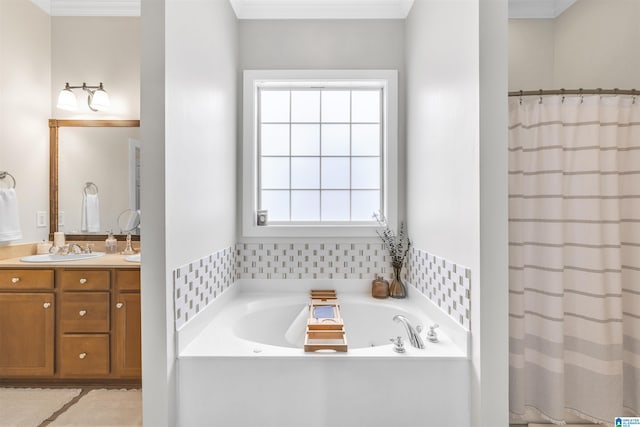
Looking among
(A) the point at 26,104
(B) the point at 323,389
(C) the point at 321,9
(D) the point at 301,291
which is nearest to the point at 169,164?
(B) the point at 323,389

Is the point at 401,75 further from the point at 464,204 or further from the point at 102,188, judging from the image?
the point at 102,188

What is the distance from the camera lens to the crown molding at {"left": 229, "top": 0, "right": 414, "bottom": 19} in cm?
251

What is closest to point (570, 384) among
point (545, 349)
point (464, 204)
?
point (545, 349)

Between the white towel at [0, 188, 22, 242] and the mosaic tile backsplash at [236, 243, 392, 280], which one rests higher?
the white towel at [0, 188, 22, 242]

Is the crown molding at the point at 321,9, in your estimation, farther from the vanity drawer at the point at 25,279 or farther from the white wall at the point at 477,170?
the vanity drawer at the point at 25,279

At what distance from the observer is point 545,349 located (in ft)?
5.88

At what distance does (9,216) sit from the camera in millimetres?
2412

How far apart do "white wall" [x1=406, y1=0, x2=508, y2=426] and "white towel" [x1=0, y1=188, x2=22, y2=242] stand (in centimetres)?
287

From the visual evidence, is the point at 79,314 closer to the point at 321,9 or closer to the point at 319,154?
the point at 319,154

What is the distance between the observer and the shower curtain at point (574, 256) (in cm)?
175

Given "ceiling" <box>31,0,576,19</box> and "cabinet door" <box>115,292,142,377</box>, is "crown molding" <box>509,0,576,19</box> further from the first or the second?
"cabinet door" <box>115,292,142,377</box>

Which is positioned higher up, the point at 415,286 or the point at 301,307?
the point at 415,286

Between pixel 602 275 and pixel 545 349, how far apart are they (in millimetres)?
470

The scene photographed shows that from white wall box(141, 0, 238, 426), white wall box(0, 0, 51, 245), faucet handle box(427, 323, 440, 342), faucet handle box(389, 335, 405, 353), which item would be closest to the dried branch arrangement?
faucet handle box(427, 323, 440, 342)
